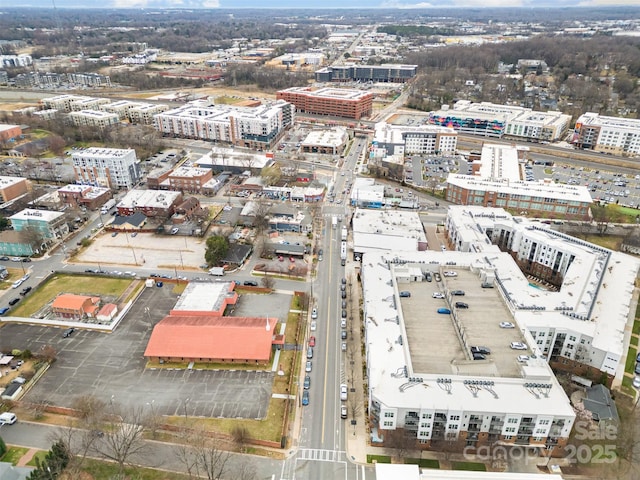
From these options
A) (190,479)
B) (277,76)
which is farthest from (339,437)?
(277,76)

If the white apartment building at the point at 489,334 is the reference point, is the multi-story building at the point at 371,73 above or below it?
above

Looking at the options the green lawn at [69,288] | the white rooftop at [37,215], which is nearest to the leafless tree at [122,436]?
the green lawn at [69,288]

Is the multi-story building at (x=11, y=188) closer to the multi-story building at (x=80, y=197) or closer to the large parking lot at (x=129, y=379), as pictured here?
the multi-story building at (x=80, y=197)

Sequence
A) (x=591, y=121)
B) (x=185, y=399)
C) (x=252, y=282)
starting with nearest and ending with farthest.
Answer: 1. (x=185, y=399)
2. (x=252, y=282)
3. (x=591, y=121)

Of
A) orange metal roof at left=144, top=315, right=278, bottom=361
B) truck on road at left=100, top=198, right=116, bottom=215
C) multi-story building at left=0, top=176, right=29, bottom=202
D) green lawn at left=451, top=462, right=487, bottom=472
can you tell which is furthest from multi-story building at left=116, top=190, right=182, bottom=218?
green lawn at left=451, top=462, right=487, bottom=472

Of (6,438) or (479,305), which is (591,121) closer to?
(479,305)

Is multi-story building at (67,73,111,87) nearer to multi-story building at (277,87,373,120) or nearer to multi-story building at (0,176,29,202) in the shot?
multi-story building at (277,87,373,120)
